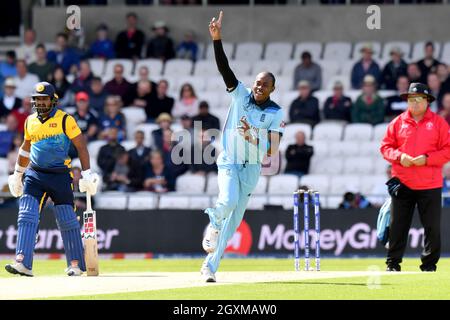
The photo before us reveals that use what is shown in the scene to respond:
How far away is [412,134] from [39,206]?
4.63 m

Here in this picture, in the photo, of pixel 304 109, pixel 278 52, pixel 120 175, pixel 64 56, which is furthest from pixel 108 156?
pixel 278 52

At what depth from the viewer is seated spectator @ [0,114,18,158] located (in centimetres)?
2616

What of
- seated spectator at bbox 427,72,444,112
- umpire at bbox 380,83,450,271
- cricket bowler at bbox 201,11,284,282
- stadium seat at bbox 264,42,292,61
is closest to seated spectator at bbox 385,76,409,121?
seated spectator at bbox 427,72,444,112

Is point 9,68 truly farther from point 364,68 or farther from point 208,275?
point 208,275

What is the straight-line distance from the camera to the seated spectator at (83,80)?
27.4 m

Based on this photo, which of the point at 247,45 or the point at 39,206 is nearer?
the point at 39,206

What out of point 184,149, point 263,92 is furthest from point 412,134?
point 184,149

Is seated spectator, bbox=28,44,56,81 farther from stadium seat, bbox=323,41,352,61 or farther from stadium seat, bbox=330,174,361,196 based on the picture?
stadium seat, bbox=330,174,361,196

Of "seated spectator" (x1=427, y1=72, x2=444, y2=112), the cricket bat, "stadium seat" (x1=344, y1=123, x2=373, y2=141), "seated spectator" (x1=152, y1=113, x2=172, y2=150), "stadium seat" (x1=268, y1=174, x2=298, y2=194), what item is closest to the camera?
the cricket bat

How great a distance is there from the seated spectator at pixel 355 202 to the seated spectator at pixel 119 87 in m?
5.83

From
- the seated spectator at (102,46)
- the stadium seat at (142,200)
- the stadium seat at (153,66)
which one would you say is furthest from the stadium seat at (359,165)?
the seated spectator at (102,46)

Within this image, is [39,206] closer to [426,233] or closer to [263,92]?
[263,92]

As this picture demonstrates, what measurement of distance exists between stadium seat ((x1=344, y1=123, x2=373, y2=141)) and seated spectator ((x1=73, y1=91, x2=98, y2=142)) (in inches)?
190
